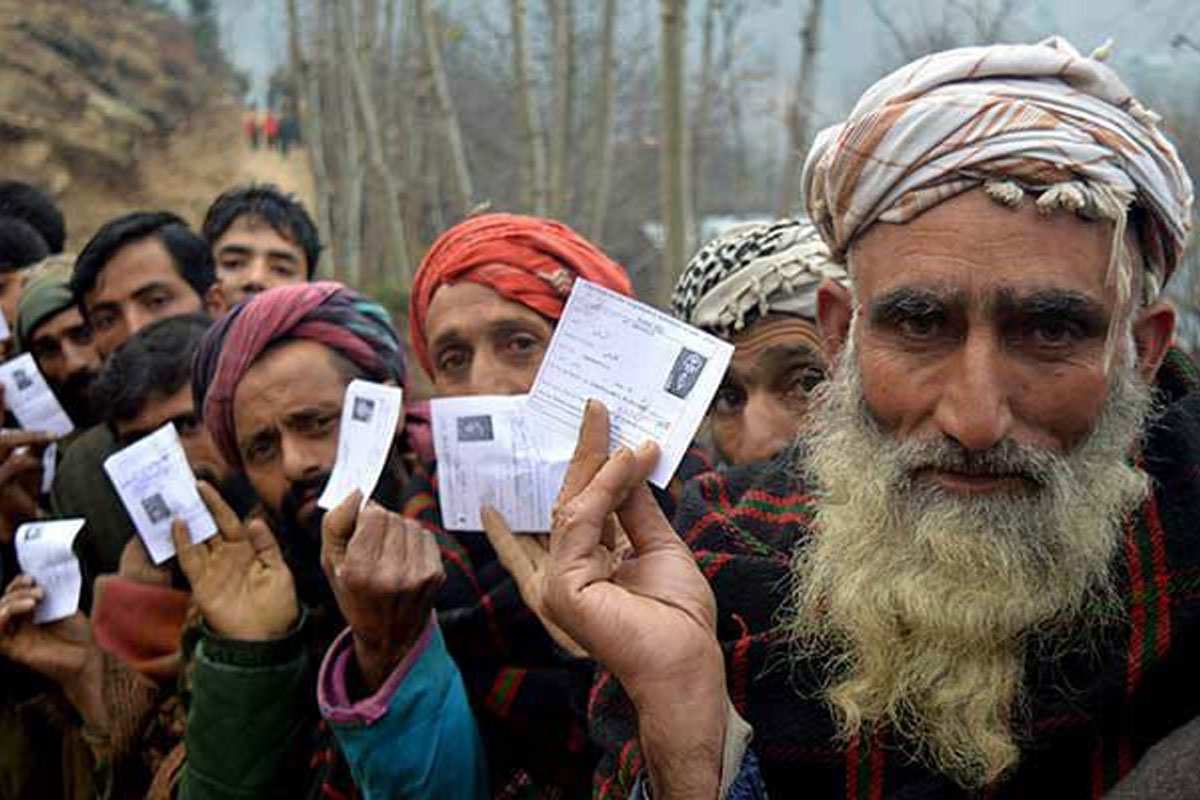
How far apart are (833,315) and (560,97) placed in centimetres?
807

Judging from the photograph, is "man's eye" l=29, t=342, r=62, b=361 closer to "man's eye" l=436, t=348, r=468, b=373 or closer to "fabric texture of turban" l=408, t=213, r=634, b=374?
"fabric texture of turban" l=408, t=213, r=634, b=374

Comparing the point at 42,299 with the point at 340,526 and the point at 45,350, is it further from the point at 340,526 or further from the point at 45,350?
the point at 340,526

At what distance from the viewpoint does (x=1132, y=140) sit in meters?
1.70

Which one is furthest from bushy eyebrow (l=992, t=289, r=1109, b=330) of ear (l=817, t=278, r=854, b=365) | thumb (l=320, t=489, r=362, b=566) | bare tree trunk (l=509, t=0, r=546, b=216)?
bare tree trunk (l=509, t=0, r=546, b=216)

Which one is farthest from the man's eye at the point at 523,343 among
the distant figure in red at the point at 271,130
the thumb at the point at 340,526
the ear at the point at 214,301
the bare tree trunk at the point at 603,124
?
the distant figure in red at the point at 271,130

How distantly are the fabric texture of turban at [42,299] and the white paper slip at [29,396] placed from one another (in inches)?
25.2

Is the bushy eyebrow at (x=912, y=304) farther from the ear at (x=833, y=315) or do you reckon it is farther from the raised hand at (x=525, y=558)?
the raised hand at (x=525, y=558)

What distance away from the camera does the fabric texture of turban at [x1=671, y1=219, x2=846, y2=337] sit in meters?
2.69

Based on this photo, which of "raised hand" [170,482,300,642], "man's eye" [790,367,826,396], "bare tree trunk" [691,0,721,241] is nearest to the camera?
"raised hand" [170,482,300,642]

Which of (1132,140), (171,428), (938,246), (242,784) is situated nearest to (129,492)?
(171,428)

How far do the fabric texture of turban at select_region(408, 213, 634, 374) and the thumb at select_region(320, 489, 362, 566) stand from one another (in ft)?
2.11

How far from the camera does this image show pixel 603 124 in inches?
391

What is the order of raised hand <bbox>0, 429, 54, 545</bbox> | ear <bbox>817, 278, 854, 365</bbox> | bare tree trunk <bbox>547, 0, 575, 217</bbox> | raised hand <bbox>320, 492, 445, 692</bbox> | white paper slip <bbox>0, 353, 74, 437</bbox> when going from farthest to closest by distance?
bare tree trunk <bbox>547, 0, 575, 217</bbox>
white paper slip <bbox>0, 353, 74, 437</bbox>
raised hand <bbox>0, 429, 54, 545</bbox>
raised hand <bbox>320, 492, 445, 692</bbox>
ear <bbox>817, 278, 854, 365</bbox>

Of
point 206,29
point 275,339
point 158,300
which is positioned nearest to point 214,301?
point 158,300
